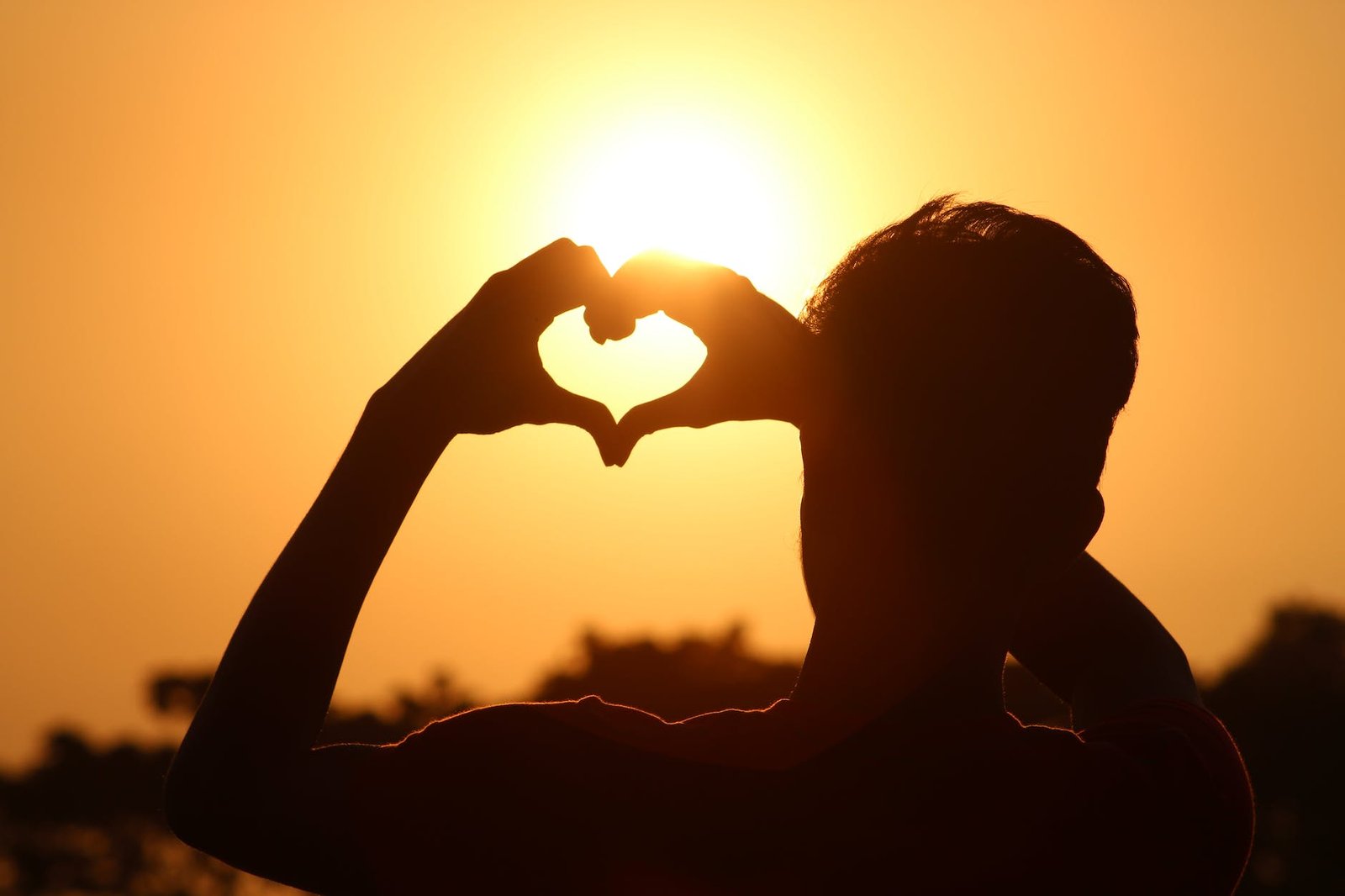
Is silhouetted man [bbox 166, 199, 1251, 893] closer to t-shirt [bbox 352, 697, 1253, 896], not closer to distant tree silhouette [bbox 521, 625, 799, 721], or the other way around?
t-shirt [bbox 352, 697, 1253, 896]

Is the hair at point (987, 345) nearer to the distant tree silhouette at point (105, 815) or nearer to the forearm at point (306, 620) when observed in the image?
the forearm at point (306, 620)

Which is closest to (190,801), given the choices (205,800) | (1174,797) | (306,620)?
(205,800)

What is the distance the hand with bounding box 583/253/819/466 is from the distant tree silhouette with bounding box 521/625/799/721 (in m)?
49.1

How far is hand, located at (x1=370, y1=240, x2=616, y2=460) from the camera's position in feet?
6.49

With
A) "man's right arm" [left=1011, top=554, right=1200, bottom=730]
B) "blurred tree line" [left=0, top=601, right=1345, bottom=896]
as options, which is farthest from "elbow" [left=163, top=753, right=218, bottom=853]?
"blurred tree line" [left=0, top=601, right=1345, bottom=896]

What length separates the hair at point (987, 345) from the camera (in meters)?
2.28

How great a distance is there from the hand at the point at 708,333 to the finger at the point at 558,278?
0.02 m

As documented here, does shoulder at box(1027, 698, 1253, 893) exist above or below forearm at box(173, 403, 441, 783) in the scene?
below

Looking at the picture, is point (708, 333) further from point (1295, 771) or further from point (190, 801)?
point (1295, 771)

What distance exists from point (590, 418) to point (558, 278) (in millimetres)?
194

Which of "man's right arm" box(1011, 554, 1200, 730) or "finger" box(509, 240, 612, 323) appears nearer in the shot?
"finger" box(509, 240, 612, 323)

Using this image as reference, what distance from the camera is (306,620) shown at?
6.23 feet

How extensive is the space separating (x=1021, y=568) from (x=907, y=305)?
0.46 m

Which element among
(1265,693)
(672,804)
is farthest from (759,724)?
(1265,693)
